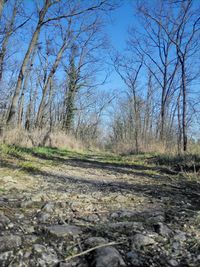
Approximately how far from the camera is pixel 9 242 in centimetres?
151

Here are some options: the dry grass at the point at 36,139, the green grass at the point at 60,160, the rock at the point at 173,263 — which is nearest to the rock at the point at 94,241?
the rock at the point at 173,263

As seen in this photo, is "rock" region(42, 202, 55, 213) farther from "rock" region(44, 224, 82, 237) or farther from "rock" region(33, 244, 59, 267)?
"rock" region(33, 244, 59, 267)

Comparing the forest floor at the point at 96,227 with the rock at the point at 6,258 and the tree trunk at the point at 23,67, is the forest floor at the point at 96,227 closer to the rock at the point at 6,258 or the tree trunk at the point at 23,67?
the rock at the point at 6,258

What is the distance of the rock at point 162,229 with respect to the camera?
5.90 feet

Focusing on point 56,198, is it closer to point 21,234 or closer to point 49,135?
point 21,234

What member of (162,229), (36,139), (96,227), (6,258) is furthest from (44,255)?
(36,139)

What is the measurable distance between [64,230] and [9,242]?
403 millimetres

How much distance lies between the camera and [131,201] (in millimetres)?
2734

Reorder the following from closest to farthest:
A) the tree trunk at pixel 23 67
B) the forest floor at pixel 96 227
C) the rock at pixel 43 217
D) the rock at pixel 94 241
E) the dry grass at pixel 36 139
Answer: the forest floor at pixel 96 227 → the rock at pixel 94 241 → the rock at pixel 43 217 → the dry grass at pixel 36 139 → the tree trunk at pixel 23 67

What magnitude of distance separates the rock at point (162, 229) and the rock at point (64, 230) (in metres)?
0.60

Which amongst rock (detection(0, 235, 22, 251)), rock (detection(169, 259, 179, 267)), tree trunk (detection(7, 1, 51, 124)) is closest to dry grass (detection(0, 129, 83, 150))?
tree trunk (detection(7, 1, 51, 124))

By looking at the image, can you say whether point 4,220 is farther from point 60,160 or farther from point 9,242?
point 60,160

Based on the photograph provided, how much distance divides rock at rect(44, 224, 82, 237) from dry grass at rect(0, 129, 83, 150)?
5917mm

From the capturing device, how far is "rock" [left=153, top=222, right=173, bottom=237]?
70.8 inches
